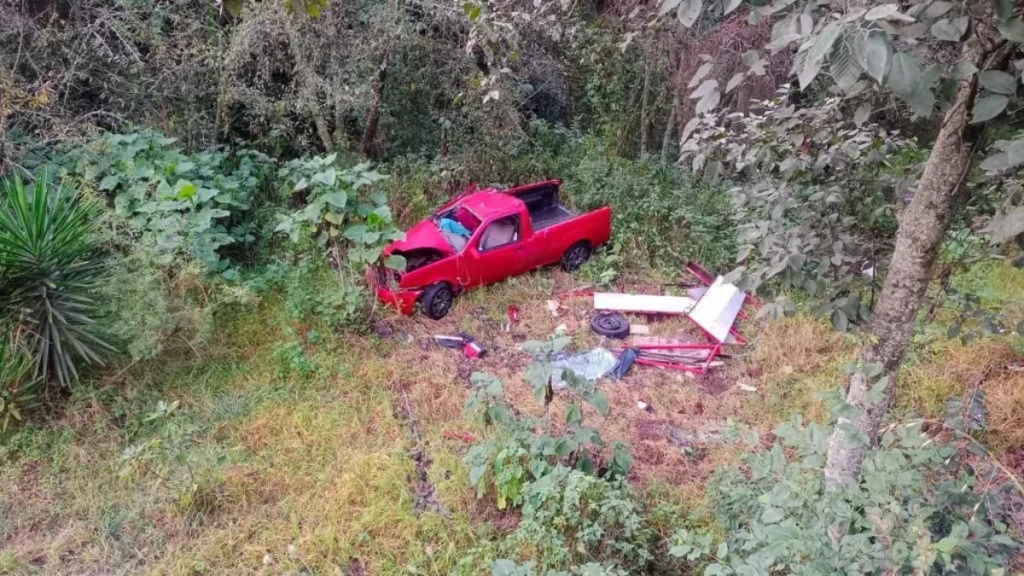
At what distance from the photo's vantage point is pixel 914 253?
219 centimetres

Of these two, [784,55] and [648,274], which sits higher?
[784,55]

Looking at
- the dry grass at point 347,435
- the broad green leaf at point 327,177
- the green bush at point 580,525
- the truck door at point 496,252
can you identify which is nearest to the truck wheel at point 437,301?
the dry grass at point 347,435

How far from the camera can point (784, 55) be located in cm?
688

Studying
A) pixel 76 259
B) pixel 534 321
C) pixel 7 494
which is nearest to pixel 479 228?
pixel 534 321

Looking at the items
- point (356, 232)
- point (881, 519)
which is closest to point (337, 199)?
point (356, 232)

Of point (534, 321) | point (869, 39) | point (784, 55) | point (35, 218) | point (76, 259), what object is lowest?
point (534, 321)

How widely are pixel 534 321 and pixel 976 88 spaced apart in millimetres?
4347

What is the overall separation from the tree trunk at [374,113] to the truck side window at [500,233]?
6.77 feet

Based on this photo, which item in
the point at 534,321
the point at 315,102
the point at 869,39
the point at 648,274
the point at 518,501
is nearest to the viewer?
the point at 869,39

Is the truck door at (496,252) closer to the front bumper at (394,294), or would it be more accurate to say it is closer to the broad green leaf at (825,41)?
the front bumper at (394,294)

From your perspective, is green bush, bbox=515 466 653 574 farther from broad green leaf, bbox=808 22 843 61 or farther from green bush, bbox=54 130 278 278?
green bush, bbox=54 130 278 278

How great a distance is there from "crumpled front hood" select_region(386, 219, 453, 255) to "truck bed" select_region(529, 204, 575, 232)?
50.3 inches

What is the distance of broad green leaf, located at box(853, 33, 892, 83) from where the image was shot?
110cm

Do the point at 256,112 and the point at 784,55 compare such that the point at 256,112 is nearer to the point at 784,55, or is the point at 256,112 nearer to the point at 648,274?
the point at 648,274
